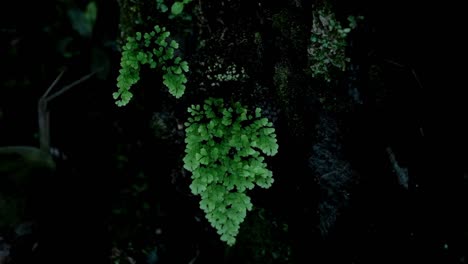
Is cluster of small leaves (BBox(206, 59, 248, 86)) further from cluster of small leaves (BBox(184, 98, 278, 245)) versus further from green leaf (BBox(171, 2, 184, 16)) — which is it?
green leaf (BBox(171, 2, 184, 16))

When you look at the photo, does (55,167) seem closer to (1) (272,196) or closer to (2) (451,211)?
(1) (272,196)

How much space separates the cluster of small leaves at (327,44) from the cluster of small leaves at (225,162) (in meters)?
0.71

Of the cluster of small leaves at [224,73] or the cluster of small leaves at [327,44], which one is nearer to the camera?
the cluster of small leaves at [327,44]

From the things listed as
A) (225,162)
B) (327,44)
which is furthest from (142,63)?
(327,44)

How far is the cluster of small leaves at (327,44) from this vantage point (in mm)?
2922

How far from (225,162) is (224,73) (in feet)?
2.84

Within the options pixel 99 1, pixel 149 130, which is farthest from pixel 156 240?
pixel 99 1

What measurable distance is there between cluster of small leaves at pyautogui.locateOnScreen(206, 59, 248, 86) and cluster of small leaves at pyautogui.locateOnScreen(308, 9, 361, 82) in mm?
598

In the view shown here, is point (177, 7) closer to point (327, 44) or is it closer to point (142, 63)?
point (142, 63)

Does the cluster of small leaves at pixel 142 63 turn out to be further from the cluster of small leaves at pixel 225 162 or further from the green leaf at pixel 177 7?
the green leaf at pixel 177 7

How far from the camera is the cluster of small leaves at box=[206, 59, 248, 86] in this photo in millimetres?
3139

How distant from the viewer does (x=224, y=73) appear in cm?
317

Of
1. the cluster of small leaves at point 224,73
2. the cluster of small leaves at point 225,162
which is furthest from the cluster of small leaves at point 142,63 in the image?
the cluster of small leaves at point 224,73

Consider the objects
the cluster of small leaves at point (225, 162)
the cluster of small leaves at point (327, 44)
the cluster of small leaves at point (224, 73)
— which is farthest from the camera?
the cluster of small leaves at point (224, 73)
